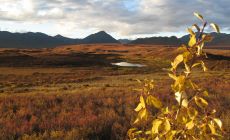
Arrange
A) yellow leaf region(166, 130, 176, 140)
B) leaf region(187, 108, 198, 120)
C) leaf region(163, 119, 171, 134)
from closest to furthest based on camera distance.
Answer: leaf region(163, 119, 171, 134) → yellow leaf region(166, 130, 176, 140) → leaf region(187, 108, 198, 120)

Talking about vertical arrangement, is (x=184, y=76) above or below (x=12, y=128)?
above

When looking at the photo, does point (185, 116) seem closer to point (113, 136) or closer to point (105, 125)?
point (113, 136)

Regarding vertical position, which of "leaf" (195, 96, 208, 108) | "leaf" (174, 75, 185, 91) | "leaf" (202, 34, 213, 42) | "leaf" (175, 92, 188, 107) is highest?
"leaf" (202, 34, 213, 42)

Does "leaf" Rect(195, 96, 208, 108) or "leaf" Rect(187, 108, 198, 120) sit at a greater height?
"leaf" Rect(195, 96, 208, 108)

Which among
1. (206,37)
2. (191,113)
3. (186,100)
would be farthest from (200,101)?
(206,37)

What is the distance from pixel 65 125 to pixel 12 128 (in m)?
1.33

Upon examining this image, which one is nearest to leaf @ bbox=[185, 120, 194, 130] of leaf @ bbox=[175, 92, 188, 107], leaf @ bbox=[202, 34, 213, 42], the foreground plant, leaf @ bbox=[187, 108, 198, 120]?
the foreground plant

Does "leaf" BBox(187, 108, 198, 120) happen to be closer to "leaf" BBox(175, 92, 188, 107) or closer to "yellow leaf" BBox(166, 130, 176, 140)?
"yellow leaf" BBox(166, 130, 176, 140)

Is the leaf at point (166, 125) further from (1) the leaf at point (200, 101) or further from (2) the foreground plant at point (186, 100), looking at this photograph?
(1) the leaf at point (200, 101)

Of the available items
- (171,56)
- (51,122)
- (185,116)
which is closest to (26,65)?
(171,56)

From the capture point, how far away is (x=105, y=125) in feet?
29.2

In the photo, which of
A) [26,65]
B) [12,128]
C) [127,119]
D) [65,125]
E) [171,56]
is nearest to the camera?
[12,128]

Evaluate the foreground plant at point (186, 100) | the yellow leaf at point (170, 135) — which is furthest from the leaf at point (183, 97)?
the yellow leaf at point (170, 135)

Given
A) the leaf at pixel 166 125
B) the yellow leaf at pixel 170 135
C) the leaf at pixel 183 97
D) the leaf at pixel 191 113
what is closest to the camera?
the leaf at pixel 183 97
